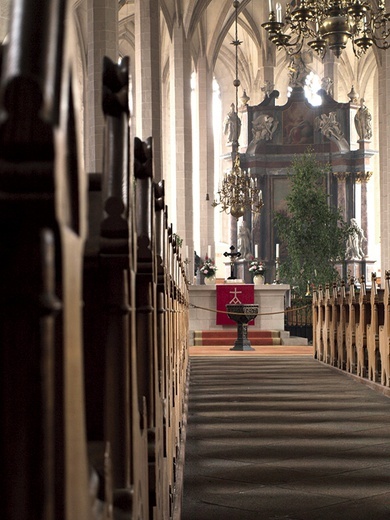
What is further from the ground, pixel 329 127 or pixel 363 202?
pixel 329 127

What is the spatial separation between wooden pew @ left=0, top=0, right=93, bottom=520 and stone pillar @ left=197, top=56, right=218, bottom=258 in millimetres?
28129

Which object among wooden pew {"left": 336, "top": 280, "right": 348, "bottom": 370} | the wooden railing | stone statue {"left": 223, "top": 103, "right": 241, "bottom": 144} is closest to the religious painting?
stone statue {"left": 223, "top": 103, "right": 241, "bottom": 144}

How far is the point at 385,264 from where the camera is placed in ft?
86.0

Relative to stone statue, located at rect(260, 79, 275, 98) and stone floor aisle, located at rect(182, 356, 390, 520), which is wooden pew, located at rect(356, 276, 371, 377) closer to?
stone floor aisle, located at rect(182, 356, 390, 520)

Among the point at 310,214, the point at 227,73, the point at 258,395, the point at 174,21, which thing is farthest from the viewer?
the point at 227,73

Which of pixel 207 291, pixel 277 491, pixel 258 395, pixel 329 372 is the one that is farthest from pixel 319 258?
pixel 277 491

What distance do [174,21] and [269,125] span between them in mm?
5996

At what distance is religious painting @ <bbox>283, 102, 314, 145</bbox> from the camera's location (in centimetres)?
2925

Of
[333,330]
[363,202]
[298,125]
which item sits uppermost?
[298,125]

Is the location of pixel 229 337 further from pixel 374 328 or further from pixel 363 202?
pixel 363 202

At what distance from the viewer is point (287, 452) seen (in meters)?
4.89

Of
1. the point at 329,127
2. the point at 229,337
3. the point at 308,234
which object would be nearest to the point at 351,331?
the point at 229,337

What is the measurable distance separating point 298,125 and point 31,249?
29243 millimetres

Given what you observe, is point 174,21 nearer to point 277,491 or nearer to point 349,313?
point 349,313
